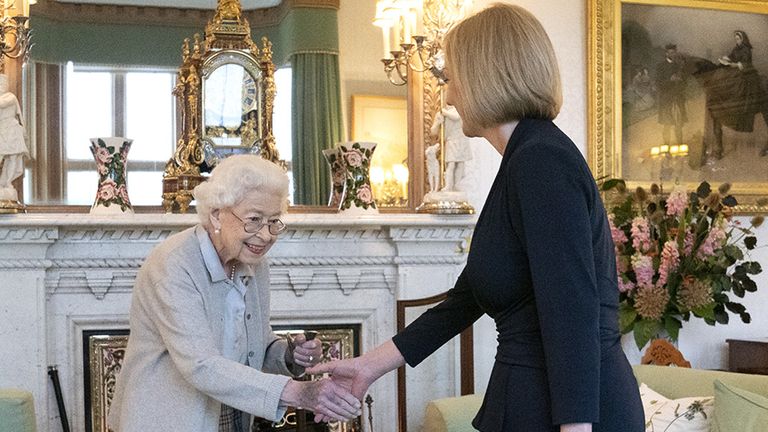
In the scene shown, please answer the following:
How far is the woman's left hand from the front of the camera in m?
2.79

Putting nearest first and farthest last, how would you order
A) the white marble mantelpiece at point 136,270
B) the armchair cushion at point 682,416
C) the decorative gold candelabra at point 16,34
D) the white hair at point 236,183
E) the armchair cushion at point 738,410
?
the white hair at point 236,183
the armchair cushion at point 738,410
the armchair cushion at point 682,416
the decorative gold candelabra at point 16,34
the white marble mantelpiece at point 136,270

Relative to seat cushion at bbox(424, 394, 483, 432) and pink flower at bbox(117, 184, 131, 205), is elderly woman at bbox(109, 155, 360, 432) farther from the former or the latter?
pink flower at bbox(117, 184, 131, 205)

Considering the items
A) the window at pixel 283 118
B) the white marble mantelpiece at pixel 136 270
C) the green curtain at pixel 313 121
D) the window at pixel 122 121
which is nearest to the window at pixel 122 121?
the window at pixel 122 121

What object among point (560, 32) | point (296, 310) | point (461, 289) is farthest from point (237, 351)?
point (560, 32)

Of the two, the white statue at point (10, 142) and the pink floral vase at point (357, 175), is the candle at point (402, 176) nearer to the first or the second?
the pink floral vase at point (357, 175)

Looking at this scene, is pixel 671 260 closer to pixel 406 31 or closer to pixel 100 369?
pixel 406 31

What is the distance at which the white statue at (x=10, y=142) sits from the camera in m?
4.19

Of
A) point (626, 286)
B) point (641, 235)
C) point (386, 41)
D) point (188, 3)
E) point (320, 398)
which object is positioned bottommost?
point (320, 398)

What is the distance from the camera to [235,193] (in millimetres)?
2686

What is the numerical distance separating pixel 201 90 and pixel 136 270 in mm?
893

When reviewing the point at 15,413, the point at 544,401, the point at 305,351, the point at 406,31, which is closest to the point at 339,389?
the point at 305,351

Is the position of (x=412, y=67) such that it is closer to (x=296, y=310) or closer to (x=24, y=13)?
(x=296, y=310)

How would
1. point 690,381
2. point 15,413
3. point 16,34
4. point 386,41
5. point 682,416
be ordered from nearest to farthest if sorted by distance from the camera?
point 682,416 < point 15,413 < point 690,381 < point 16,34 < point 386,41

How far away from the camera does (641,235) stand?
14.4ft
